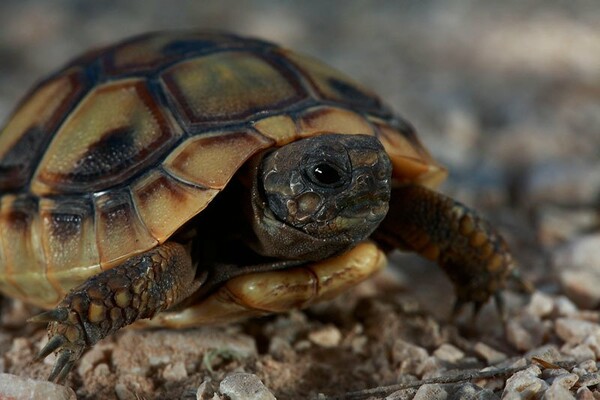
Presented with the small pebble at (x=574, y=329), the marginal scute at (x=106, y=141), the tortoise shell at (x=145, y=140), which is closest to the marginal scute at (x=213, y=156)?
the tortoise shell at (x=145, y=140)

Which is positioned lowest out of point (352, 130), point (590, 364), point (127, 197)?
point (590, 364)

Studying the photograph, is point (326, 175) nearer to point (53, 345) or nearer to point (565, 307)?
point (53, 345)

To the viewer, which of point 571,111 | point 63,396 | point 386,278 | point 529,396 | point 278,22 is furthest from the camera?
point 278,22

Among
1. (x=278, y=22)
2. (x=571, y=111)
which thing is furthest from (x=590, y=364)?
(x=278, y=22)

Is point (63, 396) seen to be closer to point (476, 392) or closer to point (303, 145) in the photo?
point (303, 145)

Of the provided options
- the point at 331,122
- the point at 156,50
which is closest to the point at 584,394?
the point at 331,122

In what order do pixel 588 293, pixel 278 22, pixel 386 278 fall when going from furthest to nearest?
1. pixel 278 22
2. pixel 386 278
3. pixel 588 293

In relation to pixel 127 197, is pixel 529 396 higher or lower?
lower
